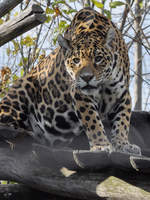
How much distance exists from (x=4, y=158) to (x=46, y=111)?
2.72ft

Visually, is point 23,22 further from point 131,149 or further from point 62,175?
point 131,149

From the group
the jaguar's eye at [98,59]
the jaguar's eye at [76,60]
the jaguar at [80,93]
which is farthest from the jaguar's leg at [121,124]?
the jaguar's eye at [76,60]

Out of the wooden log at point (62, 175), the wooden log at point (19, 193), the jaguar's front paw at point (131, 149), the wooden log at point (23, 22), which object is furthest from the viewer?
the wooden log at point (19, 193)

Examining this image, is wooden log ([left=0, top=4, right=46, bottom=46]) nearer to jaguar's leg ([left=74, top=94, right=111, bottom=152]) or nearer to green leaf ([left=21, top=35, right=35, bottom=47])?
jaguar's leg ([left=74, top=94, right=111, bottom=152])

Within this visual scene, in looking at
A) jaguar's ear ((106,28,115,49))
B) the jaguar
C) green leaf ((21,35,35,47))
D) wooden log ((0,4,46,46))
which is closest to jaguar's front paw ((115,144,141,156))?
the jaguar

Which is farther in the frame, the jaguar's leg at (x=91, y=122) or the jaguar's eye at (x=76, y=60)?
the jaguar's eye at (x=76, y=60)

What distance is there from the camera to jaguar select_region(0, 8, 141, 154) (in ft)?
13.2

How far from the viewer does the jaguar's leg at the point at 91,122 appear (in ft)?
13.1

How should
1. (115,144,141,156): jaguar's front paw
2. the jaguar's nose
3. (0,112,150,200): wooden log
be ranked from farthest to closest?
(115,144,141,156): jaguar's front paw
the jaguar's nose
(0,112,150,200): wooden log

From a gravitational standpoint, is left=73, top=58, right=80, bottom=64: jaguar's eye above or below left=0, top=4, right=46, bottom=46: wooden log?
below

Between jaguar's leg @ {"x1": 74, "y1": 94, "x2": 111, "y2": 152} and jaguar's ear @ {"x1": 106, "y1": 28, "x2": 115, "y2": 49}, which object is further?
jaguar's ear @ {"x1": 106, "y1": 28, "x2": 115, "y2": 49}

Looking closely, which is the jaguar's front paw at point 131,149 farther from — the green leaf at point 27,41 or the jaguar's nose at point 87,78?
the green leaf at point 27,41

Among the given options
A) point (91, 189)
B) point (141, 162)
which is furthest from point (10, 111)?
point (141, 162)

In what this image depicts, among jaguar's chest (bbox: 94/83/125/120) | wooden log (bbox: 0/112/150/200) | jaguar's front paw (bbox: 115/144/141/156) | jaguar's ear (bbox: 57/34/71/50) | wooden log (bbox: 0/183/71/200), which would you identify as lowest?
wooden log (bbox: 0/183/71/200)
